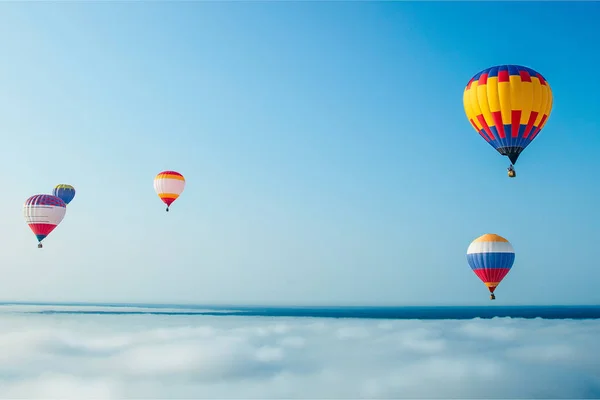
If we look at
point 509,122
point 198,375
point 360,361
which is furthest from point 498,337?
point 509,122

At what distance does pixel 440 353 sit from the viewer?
38375 millimetres

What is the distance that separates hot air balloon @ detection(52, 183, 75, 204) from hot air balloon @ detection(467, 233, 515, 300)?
93.1 ft

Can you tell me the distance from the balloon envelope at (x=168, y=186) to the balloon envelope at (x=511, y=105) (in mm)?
16622

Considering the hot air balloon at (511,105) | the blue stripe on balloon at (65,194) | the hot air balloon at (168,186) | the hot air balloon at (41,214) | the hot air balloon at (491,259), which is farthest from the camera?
the blue stripe on balloon at (65,194)

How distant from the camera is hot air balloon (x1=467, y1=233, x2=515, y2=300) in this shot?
26.2 meters

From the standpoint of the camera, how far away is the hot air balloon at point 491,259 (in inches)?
1033

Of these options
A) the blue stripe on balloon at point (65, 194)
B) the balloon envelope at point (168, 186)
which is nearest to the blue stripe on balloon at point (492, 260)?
the balloon envelope at point (168, 186)

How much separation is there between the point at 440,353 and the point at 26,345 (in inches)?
1118

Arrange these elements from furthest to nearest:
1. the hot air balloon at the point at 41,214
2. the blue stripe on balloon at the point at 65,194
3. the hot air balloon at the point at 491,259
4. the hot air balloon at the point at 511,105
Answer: the blue stripe on balloon at the point at 65,194 < the hot air balloon at the point at 41,214 < the hot air balloon at the point at 491,259 < the hot air balloon at the point at 511,105

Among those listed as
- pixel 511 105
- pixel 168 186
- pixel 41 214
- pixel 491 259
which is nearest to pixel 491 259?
pixel 491 259

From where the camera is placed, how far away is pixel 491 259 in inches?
1034

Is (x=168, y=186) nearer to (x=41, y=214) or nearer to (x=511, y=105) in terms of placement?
(x=41, y=214)

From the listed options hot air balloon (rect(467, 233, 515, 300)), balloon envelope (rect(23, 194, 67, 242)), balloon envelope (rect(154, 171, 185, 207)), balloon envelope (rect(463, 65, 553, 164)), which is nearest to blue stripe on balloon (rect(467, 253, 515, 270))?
hot air balloon (rect(467, 233, 515, 300))

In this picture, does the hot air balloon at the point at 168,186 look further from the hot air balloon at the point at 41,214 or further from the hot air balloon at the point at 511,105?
the hot air balloon at the point at 511,105
